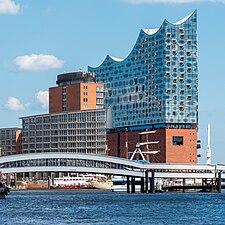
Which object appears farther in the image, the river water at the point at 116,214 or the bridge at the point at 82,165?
the bridge at the point at 82,165

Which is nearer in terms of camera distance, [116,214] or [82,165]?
[116,214]

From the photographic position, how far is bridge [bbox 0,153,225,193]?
530 ft

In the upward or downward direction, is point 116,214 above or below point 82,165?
below

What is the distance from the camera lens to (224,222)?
92.2m

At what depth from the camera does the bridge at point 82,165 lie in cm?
16162

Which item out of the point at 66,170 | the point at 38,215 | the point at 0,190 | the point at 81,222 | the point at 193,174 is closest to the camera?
the point at 81,222

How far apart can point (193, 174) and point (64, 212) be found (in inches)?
3467

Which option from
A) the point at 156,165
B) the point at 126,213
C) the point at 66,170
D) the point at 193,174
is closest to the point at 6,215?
the point at 126,213

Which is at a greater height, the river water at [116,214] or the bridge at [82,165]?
the bridge at [82,165]

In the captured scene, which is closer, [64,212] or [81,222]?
[81,222]

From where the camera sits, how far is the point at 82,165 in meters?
168

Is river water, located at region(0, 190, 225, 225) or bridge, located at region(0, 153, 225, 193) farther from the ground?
bridge, located at region(0, 153, 225, 193)

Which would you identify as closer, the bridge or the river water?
the river water

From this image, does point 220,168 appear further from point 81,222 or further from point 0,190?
point 81,222
